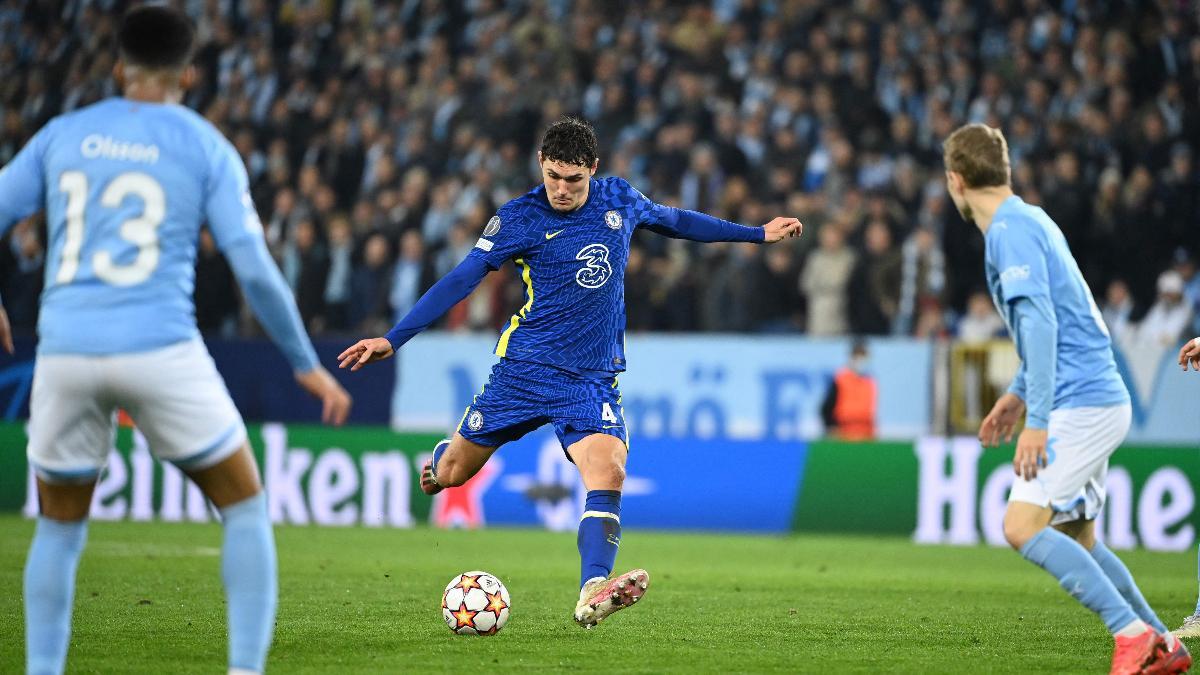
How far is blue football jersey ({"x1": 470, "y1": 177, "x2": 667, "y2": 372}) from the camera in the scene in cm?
757

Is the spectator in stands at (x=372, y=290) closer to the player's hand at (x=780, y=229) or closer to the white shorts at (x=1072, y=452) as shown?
the player's hand at (x=780, y=229)

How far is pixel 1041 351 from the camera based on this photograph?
5.57 meters

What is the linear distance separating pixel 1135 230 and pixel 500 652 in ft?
37.2

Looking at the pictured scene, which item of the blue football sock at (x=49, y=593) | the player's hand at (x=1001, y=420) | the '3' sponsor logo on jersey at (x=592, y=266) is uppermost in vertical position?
the '3' sponsor logo on jersey at (x=592, y=266)

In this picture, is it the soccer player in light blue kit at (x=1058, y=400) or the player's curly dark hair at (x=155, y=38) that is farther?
the soccer player in light blue kit at (x=1058, y=400)

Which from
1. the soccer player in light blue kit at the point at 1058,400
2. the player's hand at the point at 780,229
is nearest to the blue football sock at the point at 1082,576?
the soccer player in light blue kit at the point at 1058,400

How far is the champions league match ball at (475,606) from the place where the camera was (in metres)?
7.26

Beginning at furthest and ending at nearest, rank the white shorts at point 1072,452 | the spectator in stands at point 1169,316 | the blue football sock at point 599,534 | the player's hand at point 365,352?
the spectator in stands at point 1169,316 < the blue football sock at point 599,534 < the player's hand at point 365,352 < the white shorts at point 1072,452

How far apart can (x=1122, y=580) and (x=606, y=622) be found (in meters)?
2.66

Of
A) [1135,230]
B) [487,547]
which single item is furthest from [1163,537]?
[487,547]

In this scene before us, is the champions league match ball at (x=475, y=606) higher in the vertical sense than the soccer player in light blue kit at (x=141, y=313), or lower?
lower

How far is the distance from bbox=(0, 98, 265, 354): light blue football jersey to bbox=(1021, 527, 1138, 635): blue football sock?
10.1 feet

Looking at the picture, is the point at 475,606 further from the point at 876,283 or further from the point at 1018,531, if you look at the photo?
the point at 876,283

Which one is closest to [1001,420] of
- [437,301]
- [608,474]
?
[608,474]
